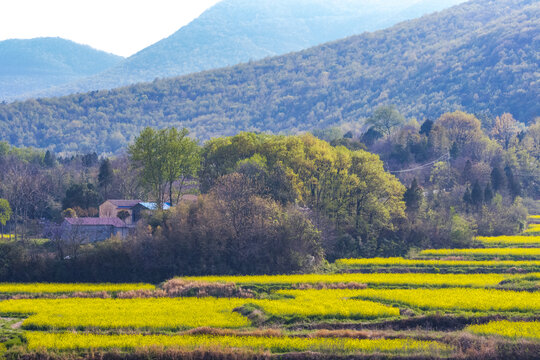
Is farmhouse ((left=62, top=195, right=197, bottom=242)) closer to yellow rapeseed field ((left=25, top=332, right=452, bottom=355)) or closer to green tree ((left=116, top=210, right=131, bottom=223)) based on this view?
green tree ((left=116, top=210, right=131, bottom=223))

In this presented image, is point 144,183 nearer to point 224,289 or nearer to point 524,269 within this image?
point 224,289

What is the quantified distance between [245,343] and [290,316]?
6142mm

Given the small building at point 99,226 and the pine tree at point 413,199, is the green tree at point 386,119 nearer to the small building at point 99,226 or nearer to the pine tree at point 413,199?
the pine tree at point 413,199

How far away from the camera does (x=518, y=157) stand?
10281 centimetres

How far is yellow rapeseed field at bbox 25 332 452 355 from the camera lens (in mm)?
29828

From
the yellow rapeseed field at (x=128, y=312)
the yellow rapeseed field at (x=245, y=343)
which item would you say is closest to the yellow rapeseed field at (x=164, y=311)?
the yellow rapeseed field at (x=128, y=312)

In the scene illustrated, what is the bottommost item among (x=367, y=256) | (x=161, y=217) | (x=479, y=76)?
(x=367, y=256)

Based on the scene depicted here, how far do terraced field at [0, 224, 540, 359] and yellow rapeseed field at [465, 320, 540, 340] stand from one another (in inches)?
1.9

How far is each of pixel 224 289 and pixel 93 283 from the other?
11.8m

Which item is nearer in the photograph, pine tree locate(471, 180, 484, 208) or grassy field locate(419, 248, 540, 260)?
grassy field locate(419, 248, 540, 260)

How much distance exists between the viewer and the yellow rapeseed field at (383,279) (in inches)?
1874

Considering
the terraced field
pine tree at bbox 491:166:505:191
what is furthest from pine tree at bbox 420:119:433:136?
the terraced field

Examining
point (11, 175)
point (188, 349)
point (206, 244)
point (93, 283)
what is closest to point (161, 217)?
point (206, 244)

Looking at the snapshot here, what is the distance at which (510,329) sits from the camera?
106ft
